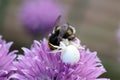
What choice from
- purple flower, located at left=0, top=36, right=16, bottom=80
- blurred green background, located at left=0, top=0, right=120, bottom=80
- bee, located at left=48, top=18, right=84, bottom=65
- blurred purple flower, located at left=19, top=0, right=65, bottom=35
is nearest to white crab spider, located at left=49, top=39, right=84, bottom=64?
bee, located at left=48, top=18, right=84, bottom=65

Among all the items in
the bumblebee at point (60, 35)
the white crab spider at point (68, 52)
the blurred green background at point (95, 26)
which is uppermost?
the blurred green background at point (95, 26)

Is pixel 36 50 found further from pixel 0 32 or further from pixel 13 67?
pixel 0 32

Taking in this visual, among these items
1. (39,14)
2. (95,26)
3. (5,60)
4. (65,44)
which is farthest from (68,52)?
(95,26)

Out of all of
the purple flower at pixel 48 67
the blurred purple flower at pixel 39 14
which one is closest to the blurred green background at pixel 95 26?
the blurred purple flower at pixel 39 14

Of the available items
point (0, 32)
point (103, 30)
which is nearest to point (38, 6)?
point (0, 32)

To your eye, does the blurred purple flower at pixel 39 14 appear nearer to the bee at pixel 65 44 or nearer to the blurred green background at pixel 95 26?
the blurred green background at pixel 95 26

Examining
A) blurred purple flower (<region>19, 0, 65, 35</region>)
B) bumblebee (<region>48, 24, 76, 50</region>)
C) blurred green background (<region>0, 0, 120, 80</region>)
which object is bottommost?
bumblebee (<region>48, 24, 76, 50</region>)

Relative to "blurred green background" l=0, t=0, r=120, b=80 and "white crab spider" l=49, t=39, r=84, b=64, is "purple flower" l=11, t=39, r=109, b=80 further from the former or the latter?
"blurred green background" l=0, t=0, r=120, b=80
